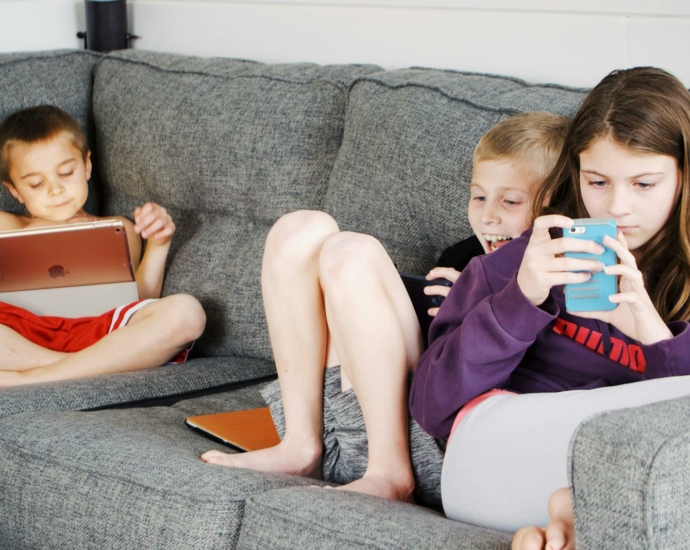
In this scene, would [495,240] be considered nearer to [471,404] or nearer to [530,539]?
[471,404]

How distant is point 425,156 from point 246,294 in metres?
0.55

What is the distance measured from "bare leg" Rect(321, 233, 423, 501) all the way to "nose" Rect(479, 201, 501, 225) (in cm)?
18

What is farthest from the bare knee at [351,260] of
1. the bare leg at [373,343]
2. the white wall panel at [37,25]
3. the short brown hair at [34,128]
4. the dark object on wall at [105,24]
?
the white wall panel at [37,25]

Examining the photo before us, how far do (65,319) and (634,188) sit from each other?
136 centimetres

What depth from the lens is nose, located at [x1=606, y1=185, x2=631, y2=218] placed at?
4.13 feet

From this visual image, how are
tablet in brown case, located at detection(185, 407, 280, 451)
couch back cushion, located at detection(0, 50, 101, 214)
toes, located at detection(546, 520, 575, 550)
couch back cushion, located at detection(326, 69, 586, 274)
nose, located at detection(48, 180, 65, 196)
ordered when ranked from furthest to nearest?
1. couch back cushion, located at detection(0, 50, 101, 214)
2. nose, located at detection(48, 180, 65, 196)
3. couch back cushion, located at detection(326, 69, 586, 274)
4. tablet in brown case, located at detection(185, 407, 280, 451)
5. toes, located at detection(546, 520, 575, 550)

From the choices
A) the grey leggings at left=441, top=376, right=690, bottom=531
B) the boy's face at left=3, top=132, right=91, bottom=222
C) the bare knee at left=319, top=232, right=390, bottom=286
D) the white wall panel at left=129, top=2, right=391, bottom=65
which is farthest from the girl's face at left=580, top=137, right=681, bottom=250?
the boy's face at left=3, top=132, right=91, bottom=222

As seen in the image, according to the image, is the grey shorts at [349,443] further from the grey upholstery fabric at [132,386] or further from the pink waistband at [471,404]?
the grey upholstery fabric at [132,386]

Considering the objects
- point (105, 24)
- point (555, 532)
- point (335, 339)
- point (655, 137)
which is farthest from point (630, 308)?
point (105, 24)

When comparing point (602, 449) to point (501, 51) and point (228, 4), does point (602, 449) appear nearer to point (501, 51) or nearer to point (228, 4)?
point (501, 51)

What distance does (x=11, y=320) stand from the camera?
84.0 inches

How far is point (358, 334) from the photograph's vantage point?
1.46 metres

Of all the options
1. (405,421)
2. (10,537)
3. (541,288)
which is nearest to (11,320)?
(10,537)

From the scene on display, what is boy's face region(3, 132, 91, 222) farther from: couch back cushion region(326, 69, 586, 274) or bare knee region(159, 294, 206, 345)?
couch back cushion region(326, 69, 586, 274)
